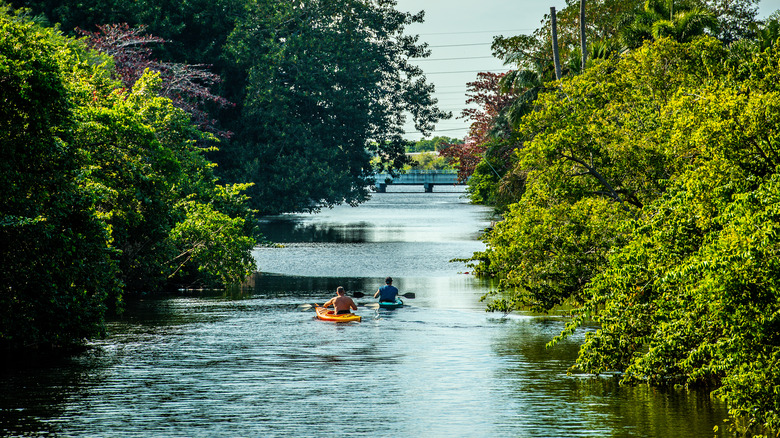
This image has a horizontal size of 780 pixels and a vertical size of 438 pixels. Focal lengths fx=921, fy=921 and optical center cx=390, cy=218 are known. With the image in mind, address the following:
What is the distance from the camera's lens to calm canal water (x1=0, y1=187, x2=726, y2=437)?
1633cm

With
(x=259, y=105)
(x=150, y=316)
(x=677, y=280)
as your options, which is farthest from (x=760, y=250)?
(x=259, y=105)

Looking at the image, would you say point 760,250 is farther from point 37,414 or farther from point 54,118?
point 54,118

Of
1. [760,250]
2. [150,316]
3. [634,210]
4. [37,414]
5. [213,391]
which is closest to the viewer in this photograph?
[760,250]

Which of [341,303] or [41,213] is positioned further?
[341,303]

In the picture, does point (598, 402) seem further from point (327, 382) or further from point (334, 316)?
point (334, 316)

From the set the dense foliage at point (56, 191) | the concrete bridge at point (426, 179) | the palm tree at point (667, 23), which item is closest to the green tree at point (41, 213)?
the dense foliage at point (56, 191)

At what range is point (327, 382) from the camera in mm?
20094

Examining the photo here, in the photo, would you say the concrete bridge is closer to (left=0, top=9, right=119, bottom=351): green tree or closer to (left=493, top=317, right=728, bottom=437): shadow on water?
(left=493, top=317, right=728, bottom=437): shadow on water

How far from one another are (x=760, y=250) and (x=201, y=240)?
91.9 feet

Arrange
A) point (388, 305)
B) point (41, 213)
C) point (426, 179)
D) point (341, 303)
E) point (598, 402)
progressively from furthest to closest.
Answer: point (426, 179), point (388, 305), point (341, 303), point (41, 213), point (598, 402)

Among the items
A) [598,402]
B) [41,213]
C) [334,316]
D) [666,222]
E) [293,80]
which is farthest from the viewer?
[293,80]

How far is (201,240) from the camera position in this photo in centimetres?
3828

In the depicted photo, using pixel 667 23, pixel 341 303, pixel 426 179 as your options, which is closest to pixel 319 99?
pixel 667 23

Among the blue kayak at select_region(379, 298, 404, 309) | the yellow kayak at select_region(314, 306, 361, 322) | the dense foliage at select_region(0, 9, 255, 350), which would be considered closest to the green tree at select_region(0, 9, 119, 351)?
the dense foliage at select_region(0, 9, 255, 350)
